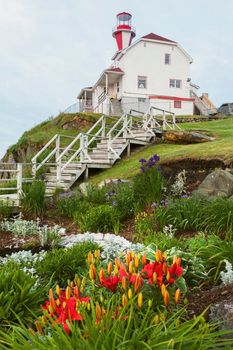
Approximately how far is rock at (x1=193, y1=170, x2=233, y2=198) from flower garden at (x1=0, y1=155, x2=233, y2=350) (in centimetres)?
57

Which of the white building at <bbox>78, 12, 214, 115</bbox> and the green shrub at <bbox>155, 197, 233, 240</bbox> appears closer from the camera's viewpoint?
the green shrub at <bbox>155, 197, 233, 240</bbox>

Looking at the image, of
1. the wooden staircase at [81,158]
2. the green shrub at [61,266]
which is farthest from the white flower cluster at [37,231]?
the wooden staircase at [81,158]

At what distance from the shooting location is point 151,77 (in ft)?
121

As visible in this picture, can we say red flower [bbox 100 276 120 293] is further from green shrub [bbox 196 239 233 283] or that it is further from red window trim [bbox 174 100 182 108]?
red window trim [bbox 174 100 182 108]

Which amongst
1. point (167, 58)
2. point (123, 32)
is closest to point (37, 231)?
point (167, 58)

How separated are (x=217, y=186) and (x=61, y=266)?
4.74 meters

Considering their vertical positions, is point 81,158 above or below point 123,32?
below

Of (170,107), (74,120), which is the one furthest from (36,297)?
(170,107)

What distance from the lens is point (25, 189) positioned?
11.1 metres

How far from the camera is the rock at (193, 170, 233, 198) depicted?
8.16 meters

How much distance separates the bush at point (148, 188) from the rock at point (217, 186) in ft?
2.97

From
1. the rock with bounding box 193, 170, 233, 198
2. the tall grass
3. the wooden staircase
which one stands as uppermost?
the wooden staircase

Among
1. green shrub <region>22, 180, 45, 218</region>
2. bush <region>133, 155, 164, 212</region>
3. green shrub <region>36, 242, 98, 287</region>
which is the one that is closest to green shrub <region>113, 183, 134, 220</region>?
bush <region>133, 155, 164, 212</region>

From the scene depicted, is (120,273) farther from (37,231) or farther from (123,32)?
(123,32)
